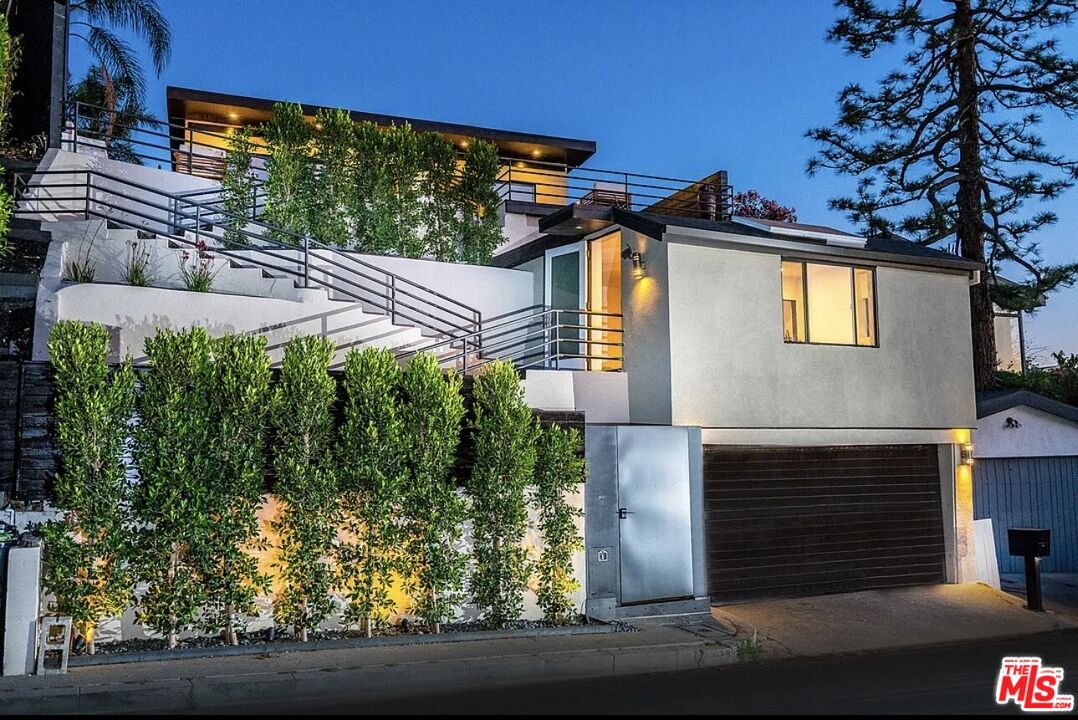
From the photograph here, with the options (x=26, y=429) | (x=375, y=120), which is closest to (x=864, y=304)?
(x=26, y=429)

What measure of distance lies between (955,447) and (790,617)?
16.2ft

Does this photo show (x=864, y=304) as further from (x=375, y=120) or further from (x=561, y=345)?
(x=375, y=120)

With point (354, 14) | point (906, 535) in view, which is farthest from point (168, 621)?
point (354, 14)

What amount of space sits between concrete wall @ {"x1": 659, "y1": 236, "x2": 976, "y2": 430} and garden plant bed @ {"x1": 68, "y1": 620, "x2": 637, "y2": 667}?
3630 millimetres

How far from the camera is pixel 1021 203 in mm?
21469

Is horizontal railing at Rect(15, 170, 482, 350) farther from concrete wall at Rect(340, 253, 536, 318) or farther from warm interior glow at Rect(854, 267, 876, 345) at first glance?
warm interior glow at Rect(854, 267, 876, 345)

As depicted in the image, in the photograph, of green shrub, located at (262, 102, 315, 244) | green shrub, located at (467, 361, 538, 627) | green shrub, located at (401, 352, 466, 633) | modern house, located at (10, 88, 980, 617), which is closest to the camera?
green shrub, located at (401, 352, 466, 633)

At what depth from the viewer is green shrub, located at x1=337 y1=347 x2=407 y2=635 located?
373 inches

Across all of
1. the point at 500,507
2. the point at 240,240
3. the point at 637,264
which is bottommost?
the point at 500,507

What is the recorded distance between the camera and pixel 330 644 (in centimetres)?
907

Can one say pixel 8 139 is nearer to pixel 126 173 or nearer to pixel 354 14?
pixel 126 173

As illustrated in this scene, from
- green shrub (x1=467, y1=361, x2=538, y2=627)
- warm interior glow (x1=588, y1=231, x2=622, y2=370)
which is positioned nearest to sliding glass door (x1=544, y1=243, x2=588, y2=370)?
warm interior glow (x1=588, y1=231, x2=622, y2=370)

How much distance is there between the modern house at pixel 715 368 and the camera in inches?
455

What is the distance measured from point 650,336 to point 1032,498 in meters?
8.17
